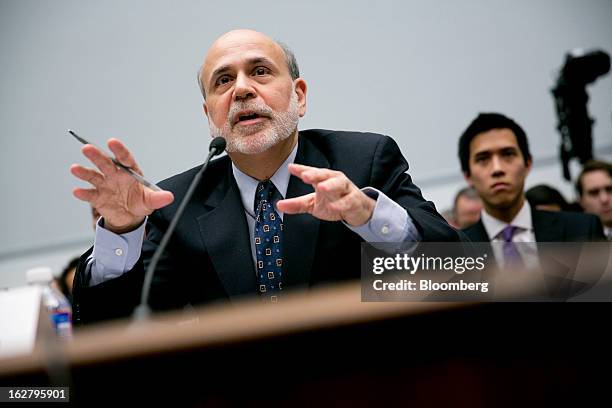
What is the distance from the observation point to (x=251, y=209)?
1.34 m

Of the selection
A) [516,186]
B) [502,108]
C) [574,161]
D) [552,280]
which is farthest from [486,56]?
[552,280]

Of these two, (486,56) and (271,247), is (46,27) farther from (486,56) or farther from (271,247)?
(271,247)

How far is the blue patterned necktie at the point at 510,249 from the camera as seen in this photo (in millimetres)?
2020

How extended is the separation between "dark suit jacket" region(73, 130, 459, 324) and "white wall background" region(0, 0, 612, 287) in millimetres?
1106

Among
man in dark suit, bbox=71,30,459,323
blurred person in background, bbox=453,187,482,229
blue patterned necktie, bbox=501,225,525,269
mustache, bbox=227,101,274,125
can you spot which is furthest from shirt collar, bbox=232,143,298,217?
blurred person in background, bbox=453,187,482,229

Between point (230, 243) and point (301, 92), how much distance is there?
0.44m

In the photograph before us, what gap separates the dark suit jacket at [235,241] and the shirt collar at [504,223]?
92 cm

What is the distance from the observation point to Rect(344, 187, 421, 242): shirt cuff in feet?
3.60

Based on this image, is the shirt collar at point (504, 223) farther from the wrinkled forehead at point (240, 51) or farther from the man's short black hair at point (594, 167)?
the wrinkled forehead at point (240, 51)

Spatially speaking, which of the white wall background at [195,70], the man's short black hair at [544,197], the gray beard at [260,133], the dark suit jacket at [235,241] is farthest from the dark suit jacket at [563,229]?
the gray beard at [260,133]

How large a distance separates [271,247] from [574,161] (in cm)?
209

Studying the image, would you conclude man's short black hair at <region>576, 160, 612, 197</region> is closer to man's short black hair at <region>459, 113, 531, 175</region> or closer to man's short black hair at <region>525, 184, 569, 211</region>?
man's short black hair at <region>525, 184, 569, 211</region>

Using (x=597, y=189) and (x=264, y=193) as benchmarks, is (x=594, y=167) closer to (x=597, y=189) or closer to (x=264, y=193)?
(x=597, y=189)

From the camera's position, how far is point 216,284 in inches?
49.3
